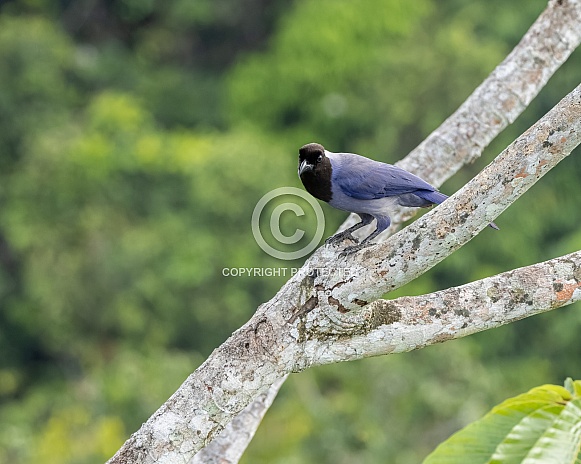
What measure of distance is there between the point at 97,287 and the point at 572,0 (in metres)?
10.7

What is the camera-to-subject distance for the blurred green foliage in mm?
12805

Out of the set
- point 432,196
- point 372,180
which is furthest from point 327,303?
point 432,196

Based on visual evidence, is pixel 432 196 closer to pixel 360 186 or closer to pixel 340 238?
pixel 360 186

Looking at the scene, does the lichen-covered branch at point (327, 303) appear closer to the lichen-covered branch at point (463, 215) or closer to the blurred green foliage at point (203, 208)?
the lichen-covered branch at point (463, 215)

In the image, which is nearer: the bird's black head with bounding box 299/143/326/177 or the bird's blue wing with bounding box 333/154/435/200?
the bird's black head with bounding box 299/143/326/177

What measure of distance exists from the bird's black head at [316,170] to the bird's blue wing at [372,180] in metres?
0.05

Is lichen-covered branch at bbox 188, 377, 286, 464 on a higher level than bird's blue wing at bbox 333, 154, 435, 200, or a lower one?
lower

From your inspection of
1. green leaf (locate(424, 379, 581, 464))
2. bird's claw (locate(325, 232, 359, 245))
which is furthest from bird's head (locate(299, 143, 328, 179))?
green leaf (locate(424, 379, 581, 464))

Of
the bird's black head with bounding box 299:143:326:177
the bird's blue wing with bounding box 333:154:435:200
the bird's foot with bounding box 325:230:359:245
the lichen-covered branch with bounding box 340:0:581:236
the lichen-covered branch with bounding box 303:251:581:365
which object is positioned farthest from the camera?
the lichen-covered branch with bounding box 340:0:581:236

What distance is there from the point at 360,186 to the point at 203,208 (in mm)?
11003

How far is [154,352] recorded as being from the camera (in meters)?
14.1

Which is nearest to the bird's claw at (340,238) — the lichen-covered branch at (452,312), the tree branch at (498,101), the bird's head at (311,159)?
the bird's head at (311,159)

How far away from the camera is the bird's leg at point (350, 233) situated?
13.4ft

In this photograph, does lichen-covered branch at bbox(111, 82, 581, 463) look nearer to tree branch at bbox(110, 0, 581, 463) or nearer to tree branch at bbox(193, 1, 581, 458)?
tree branch at bbox(110, 0, 581, 463)
